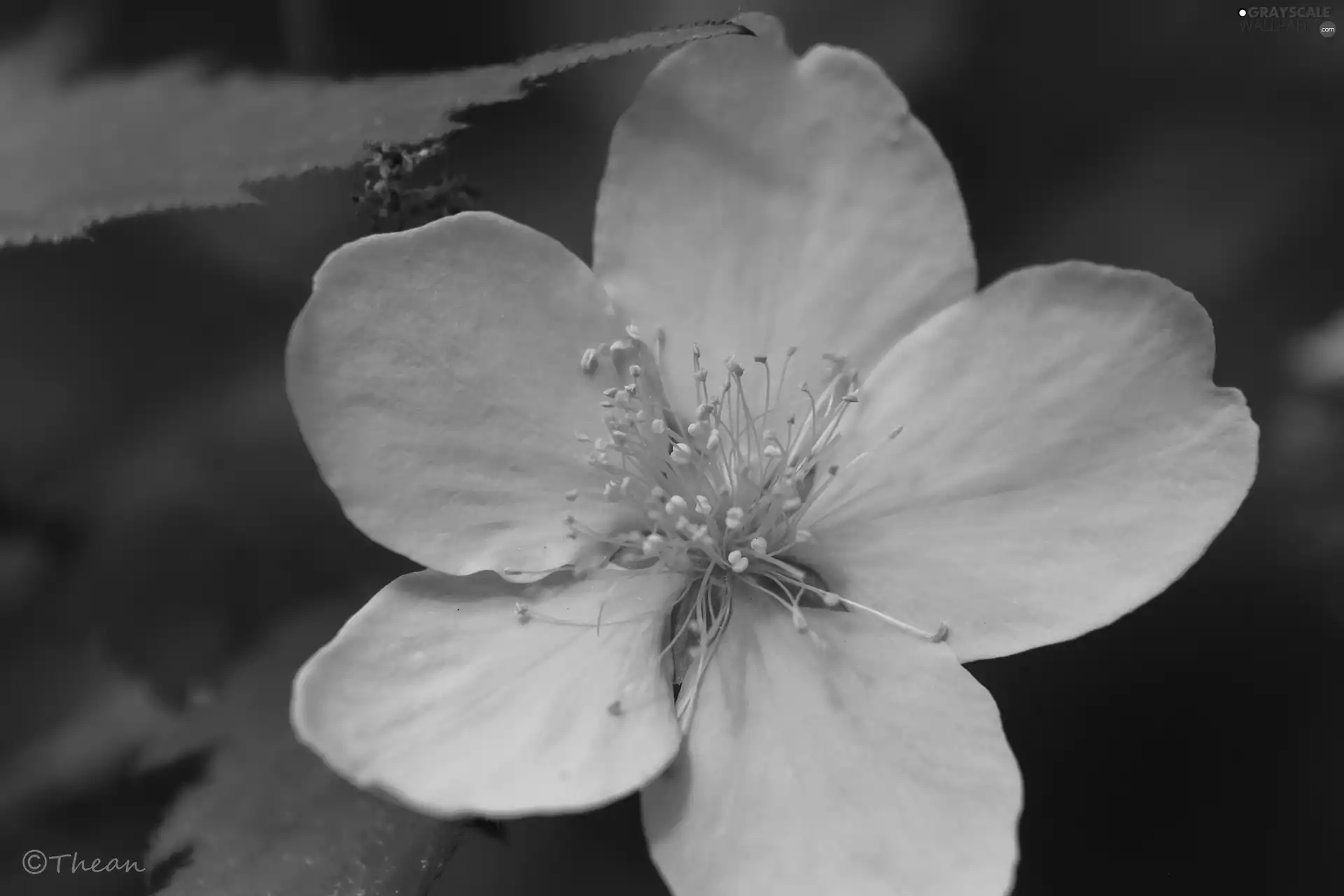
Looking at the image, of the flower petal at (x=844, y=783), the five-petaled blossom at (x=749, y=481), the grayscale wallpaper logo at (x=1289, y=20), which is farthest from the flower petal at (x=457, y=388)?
the grayscale wallpaper logo at (x=1289, y=20)

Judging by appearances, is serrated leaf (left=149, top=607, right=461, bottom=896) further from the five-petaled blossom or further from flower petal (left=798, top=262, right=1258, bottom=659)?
flower petal (left=798, top=262, right=1258, bottom=659)

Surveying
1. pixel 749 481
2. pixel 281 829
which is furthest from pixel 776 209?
pixel 281 829

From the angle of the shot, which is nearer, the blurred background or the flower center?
the flower center

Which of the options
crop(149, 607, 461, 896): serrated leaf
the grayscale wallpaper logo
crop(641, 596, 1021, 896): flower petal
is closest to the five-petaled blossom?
crop(641, 596, 1021, 896): flower petal

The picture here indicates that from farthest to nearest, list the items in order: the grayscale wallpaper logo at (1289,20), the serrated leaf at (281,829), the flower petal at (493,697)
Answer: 1. the grayscale wallpaper logo at (1289,20)
2. the serrated leaf at (281,829)
3. the flower petal at (493,697)

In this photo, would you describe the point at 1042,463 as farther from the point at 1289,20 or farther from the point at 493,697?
the point at 1289,20

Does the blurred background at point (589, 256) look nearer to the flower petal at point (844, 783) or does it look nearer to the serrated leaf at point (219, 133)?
the serrated leaf at point (219, 133)
